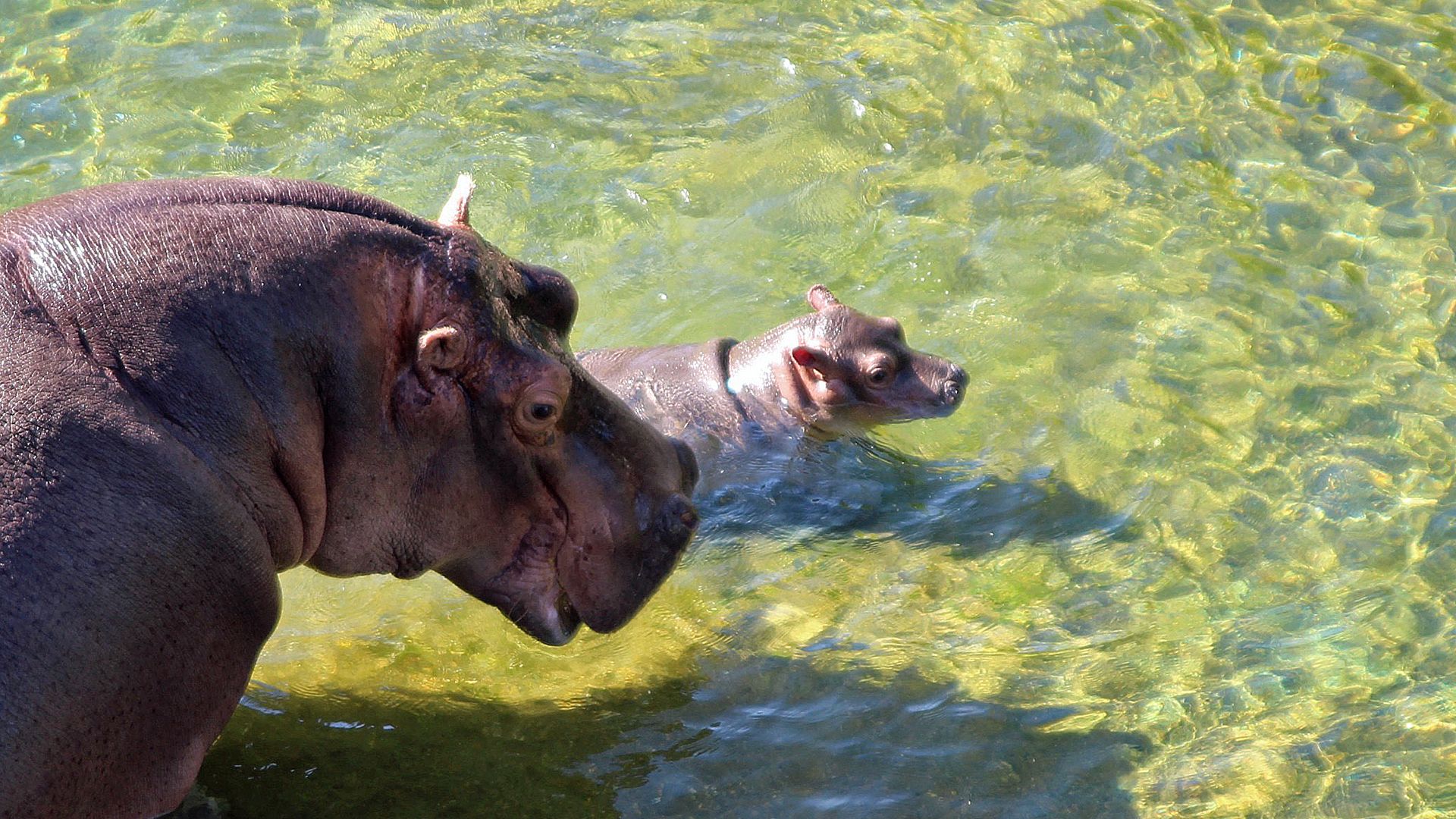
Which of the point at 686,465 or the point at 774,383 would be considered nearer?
the point at 686,465

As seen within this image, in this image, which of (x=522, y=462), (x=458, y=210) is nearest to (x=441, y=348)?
(x=522, y=462)

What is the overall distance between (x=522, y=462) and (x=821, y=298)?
311 cm

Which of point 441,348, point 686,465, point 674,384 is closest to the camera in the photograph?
point 441,348

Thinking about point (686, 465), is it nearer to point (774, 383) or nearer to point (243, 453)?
point (243, 453)

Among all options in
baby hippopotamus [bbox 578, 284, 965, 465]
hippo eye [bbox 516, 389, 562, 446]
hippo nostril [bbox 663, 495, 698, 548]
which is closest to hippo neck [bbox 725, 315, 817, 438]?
baby hippopotamus [bbox 578, 284, 965, 465]

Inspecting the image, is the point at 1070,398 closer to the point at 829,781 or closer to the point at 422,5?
the point at 829,781

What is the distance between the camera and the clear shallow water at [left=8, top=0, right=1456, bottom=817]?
3934mm

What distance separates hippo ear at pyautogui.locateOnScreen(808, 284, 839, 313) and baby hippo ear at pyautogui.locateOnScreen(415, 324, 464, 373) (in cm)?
325

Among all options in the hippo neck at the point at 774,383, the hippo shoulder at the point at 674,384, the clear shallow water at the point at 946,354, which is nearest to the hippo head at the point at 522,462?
the clear shallow water at the point at 946,354

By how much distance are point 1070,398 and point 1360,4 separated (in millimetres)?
3714

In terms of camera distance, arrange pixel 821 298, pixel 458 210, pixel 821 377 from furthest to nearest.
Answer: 1. pixel 821 298
2. pixel 821 377
3. pixel 458 210

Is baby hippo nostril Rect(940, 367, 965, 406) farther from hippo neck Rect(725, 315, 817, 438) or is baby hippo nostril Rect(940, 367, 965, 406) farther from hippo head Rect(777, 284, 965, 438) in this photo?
hippo neck Rect(725, 315, 817, 438)

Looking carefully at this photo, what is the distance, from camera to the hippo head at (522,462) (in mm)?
3066

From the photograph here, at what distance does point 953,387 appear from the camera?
588cm
